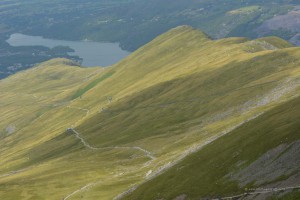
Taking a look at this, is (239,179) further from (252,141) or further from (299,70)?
(299,70)

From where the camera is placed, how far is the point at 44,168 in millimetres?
189625

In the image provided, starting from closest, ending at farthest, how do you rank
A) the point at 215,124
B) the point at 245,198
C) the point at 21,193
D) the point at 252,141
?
the point at 245,198
the point at 252,141
the point at 21,193
the point at 215,124

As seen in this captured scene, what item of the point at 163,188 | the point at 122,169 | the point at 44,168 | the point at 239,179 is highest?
the point at 239,179

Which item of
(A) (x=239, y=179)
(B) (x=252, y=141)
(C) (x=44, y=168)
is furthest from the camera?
(C) (x=44, y=168)

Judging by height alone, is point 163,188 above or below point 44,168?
above

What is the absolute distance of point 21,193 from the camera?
502 feet

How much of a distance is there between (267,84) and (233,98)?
1506 centimetres

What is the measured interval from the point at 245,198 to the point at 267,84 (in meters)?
125

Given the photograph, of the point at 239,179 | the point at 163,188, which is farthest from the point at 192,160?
the point at 239,179

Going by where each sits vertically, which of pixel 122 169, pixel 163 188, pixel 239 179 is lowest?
pixel 122 169

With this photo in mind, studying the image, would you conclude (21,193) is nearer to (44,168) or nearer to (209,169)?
(44,168)

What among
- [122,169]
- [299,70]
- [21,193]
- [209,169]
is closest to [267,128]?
[209,169]

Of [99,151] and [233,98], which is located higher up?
[233,98]

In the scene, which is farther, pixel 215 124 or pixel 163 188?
pixel 215 124
